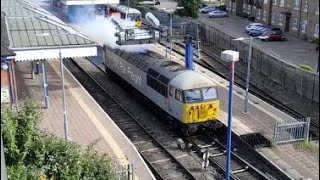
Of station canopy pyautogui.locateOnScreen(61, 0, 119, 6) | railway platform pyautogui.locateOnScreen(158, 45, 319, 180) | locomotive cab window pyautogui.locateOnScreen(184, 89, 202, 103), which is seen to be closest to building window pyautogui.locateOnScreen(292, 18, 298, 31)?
railway platform pyautogui.locateOnScreen(158, 45, 319, 180)

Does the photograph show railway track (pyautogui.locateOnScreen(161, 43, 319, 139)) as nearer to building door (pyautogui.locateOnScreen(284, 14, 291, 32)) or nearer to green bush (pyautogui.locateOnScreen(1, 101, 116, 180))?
building door (pyautogui.locateOnScreen(284, 14, 291, 32))

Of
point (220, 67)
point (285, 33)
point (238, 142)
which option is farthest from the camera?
point (285, 33)

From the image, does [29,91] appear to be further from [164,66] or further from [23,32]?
[164,66]

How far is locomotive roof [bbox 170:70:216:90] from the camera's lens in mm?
18594

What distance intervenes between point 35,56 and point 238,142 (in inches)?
386

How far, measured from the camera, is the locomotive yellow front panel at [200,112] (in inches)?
730

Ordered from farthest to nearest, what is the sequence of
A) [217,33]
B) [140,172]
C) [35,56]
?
1. [217,33]
2. [35,56]
3. [140,172]

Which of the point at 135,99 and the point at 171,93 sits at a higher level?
the point at 171,93

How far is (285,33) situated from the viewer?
43062 millimetres

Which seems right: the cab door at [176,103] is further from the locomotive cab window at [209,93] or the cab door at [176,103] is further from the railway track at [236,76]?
the railway track at [236,76]

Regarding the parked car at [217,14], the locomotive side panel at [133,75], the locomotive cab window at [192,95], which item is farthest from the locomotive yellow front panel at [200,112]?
the parked car at [217,14]

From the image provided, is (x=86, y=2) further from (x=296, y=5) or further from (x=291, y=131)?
(x=291, y=131)

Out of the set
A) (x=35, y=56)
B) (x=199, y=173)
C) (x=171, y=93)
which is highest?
(x=35, y=56)

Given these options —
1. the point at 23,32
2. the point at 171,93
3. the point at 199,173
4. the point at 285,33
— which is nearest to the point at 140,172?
the point at 199,173
